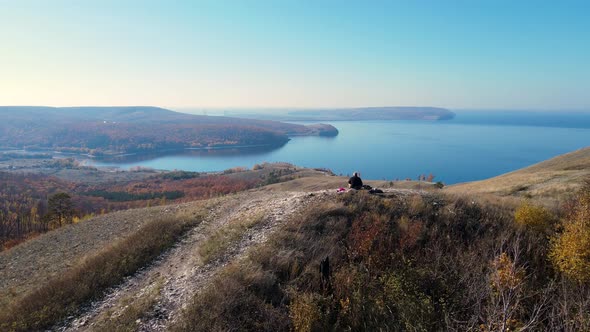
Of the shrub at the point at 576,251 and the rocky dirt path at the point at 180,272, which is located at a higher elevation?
the shrub at the point at 576,251

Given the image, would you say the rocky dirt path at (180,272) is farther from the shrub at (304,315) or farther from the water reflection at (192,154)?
the water reflection at (192,154)

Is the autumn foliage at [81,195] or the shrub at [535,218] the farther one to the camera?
the autumn foliage at [81,195]

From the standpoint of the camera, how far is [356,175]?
17031 mm

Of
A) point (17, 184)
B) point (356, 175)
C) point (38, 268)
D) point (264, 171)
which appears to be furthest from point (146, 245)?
point (17, 184)

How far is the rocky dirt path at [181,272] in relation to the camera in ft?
29.0

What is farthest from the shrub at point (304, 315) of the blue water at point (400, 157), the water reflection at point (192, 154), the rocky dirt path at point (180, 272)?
the water reflection at point (192, 154)

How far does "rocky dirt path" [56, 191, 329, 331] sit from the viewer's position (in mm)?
8850

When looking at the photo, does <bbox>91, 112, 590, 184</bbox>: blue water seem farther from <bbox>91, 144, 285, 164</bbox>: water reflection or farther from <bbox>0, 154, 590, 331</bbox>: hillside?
<bbox>0, 154, 590, 331</bbox>: hillside

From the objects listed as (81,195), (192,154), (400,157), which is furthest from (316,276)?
(192,154)

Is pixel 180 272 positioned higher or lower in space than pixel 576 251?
lower

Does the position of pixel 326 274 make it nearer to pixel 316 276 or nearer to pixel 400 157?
pixel 316 276

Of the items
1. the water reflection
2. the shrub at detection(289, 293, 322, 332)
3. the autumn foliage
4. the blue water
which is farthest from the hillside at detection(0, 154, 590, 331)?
the water reflection

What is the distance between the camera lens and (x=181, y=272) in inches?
435

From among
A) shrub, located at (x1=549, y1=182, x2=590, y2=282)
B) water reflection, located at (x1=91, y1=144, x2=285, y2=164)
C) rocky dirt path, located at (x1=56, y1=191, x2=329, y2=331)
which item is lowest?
water reflection, located at (x1=91, y1=144, x2=285, y2=164)
